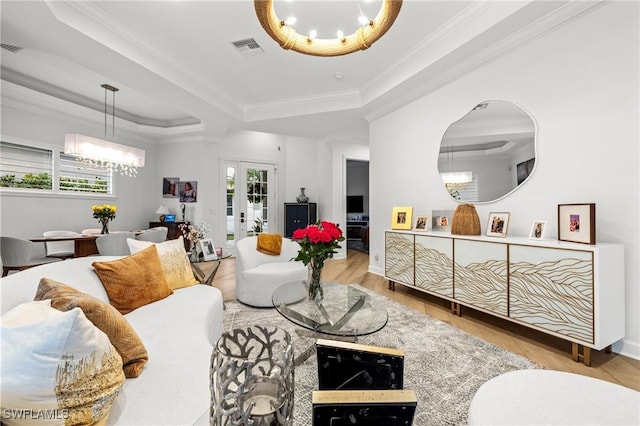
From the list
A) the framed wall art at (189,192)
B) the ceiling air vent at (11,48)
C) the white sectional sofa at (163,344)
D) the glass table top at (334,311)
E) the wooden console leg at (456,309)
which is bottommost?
the wooden console leg at (456,309)

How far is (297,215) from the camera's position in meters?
6.55

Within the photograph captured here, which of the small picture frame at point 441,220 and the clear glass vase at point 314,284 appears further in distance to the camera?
the small picture frame at point 441,220

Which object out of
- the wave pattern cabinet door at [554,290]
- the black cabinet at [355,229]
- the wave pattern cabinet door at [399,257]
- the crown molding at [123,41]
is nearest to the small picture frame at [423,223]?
the wave pattern cabinet door at [399,257]

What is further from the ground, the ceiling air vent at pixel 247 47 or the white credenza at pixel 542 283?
the ceiling air vent at pixel 247 47

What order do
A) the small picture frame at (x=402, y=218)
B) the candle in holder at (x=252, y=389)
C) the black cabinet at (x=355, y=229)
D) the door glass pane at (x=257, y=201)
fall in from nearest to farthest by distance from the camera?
1. the candle in holder at (x=252, y=389)
2. the small picture frame at (x=402, y=218)
3. the door glass pane at (x=257, y=201)
4. the black cabinet at (x=355, y=229)

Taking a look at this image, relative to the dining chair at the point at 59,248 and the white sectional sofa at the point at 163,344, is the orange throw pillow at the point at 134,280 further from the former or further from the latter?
the dining chair at the point at 59,248

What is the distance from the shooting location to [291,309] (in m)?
1.96

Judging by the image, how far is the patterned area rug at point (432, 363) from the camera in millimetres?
1464

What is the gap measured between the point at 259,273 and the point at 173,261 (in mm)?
906

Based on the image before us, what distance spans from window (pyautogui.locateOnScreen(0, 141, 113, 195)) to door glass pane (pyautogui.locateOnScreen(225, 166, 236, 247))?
234 centimetres

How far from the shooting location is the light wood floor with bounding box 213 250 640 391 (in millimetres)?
1848

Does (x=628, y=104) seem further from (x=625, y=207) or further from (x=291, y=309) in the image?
(x=291, y=309)

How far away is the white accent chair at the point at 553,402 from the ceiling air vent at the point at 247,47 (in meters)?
3.55

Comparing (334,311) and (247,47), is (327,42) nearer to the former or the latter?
(247,47)
